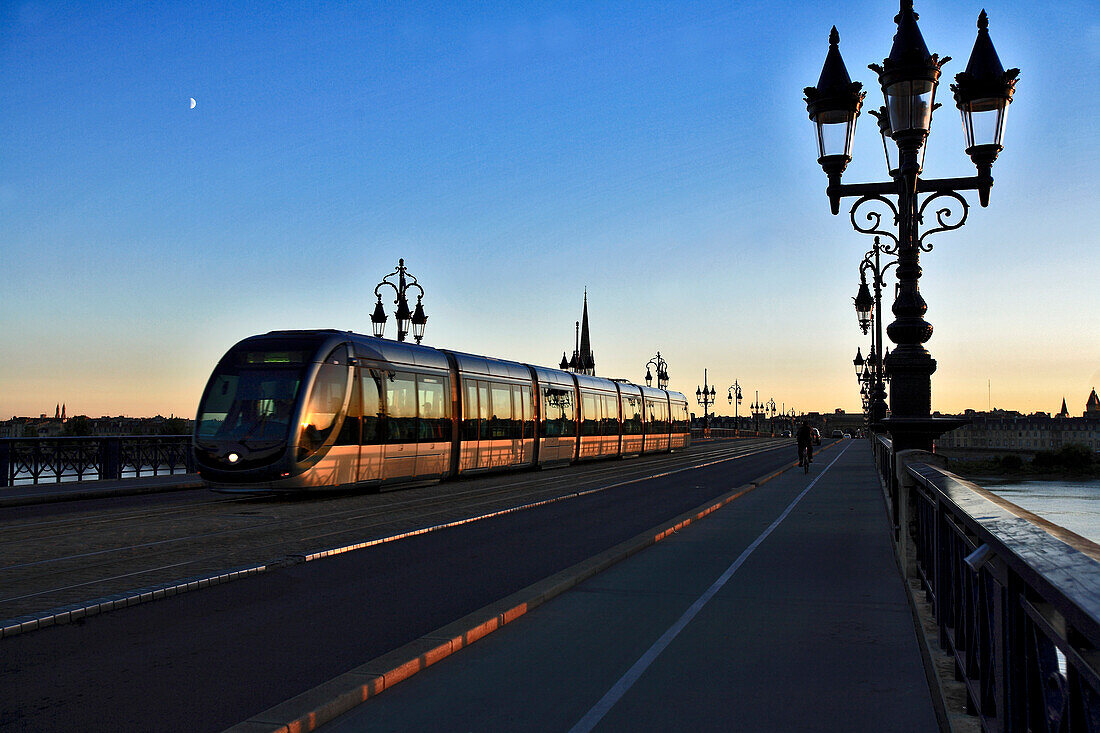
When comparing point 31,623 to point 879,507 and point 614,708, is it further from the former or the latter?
point 879,507

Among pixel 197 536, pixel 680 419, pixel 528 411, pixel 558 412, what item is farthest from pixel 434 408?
pixel 680 419

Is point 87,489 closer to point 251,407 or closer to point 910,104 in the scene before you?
point 251,407

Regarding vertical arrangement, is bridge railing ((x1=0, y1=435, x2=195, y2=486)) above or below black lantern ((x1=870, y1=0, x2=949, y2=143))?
below

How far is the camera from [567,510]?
17.5 metres

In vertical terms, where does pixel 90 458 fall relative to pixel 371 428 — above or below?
below

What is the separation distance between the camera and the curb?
4.63 meters

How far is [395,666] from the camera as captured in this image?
5.62 m

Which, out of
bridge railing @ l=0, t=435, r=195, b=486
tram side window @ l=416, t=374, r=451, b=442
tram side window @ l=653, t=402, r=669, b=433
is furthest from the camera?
tram side window @ l=653, t=402, r=669, b=433

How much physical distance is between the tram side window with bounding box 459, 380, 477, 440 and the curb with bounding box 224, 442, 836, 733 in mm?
16021

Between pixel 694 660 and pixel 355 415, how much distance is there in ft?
47.6

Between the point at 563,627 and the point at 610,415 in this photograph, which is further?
the point at 610,415

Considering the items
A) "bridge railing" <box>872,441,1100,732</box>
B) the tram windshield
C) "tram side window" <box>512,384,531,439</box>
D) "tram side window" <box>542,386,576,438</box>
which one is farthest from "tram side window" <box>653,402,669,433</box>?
"bridge railing" <box>872,441,1100,732</box>

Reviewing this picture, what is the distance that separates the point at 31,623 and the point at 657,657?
185 inches

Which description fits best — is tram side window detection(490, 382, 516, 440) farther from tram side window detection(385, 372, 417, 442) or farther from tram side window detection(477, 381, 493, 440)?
tram side window detection(385, 372, 417, 442)
